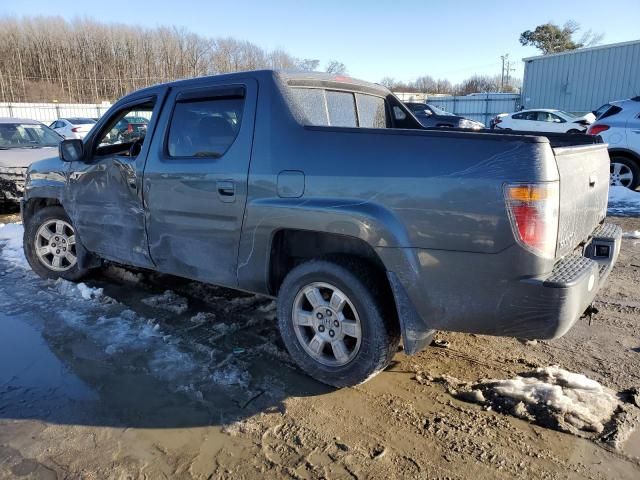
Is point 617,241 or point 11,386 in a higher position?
point 617,241

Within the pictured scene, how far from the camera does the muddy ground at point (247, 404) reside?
244 centimetres

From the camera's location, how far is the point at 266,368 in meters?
3.33

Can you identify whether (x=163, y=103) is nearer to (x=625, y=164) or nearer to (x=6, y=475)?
(x=6, y=475)

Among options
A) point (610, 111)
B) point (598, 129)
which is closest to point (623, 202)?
point (598, 129)

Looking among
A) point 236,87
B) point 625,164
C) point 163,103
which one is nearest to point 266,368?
point 236,87

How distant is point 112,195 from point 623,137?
885cm

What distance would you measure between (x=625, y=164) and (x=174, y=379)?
30.5 ft

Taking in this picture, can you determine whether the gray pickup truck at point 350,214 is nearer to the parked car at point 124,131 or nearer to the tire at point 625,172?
the parked car at point 124,131

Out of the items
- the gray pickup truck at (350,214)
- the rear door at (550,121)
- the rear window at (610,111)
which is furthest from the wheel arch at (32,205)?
the rear door at (550,121)

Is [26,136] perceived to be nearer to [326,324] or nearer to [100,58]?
A: [326,324]

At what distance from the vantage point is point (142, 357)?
3.52m

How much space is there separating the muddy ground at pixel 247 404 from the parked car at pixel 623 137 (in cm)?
587

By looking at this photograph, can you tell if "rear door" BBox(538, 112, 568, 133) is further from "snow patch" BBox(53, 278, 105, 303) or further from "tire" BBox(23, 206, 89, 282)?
"snow patch" BBox(53, 278, 105, 303)

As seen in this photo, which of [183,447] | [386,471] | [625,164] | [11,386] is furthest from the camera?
[625,164]
